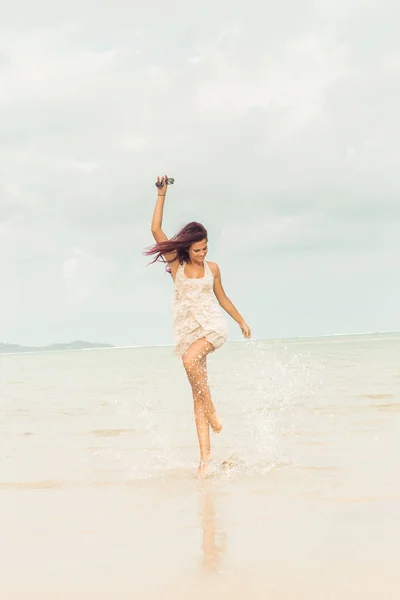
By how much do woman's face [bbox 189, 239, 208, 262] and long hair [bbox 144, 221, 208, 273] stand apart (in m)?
0.03

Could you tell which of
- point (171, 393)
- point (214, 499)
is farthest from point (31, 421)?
point (214, 499)

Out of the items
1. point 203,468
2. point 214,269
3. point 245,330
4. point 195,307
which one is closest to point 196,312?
point 195,307

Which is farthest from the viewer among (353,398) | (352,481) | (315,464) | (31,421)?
(353,398)

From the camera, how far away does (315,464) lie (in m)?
5.83

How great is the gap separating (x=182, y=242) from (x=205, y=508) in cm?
232

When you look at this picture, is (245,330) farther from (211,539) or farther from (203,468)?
(211,539)

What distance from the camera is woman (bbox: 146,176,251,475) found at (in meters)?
6.07

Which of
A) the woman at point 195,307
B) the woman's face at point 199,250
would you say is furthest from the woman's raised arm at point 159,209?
the woman's face at point 199,250

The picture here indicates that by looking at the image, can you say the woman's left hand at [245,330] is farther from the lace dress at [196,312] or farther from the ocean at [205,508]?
the ocean at [205,508]

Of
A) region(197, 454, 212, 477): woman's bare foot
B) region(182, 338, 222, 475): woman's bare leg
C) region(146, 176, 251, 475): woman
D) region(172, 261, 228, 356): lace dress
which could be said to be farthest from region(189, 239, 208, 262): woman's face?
region(197, 454, 212, 477): woman's bare foot

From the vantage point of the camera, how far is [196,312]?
20.4 feet

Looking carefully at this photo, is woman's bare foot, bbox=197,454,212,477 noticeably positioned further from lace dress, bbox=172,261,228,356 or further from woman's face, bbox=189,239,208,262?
woman's face, bbox=189,239,208,262

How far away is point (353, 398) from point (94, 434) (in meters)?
4.03

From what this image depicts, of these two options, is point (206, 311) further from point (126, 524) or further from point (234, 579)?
point (234, 579)
